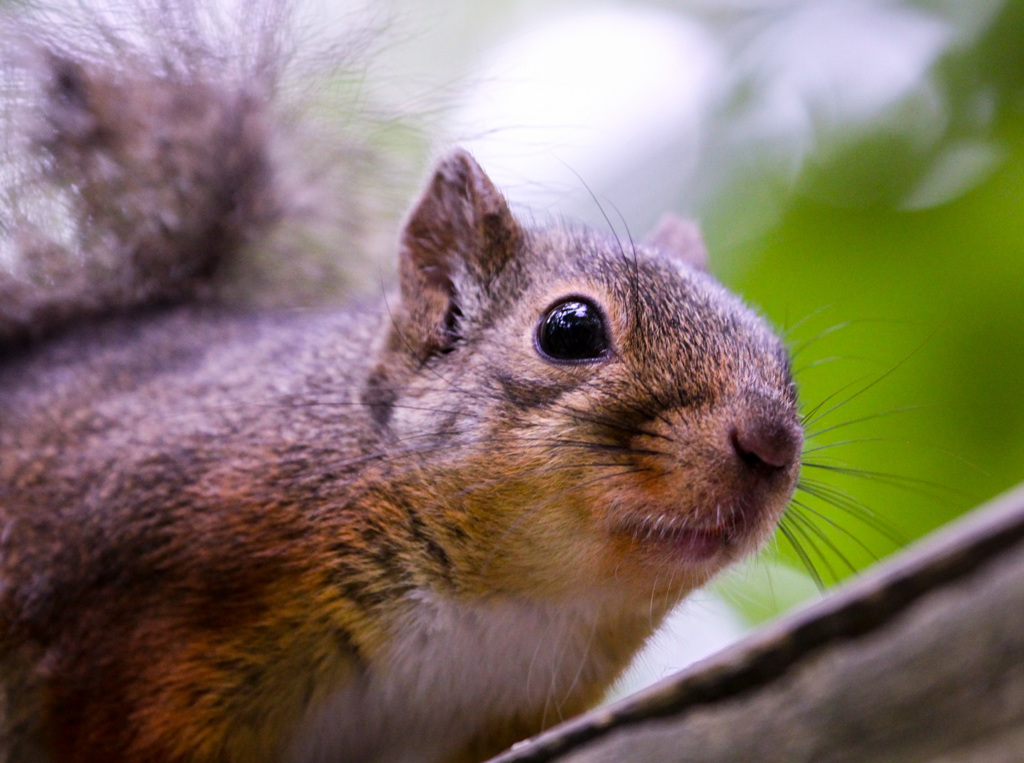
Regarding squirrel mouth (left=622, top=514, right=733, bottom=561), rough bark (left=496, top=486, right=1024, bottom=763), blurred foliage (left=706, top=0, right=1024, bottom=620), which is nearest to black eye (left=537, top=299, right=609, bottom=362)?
squirrel mouth (left=622, top=514, right=733, bottom=561)

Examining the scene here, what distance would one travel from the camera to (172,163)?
263cm

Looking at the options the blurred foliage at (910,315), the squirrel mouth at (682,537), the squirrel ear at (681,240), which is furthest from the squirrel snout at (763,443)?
the squirrel ear at (681,240)

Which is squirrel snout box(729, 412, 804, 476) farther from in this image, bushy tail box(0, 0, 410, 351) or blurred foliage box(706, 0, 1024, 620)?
bushy tail box(0, 0, 410, 351)

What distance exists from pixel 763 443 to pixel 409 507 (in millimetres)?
624

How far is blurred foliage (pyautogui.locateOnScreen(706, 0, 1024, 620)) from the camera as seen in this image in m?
2.15

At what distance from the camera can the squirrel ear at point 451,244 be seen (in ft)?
6.26

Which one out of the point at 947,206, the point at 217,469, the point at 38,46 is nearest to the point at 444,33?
the point at 38,46

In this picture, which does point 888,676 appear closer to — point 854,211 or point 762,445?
point 762,445

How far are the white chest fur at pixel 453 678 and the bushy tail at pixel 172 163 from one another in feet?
4.58

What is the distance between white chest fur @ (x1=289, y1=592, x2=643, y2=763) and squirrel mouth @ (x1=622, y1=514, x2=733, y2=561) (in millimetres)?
224

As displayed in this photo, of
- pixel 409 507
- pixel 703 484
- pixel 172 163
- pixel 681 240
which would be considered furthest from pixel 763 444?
pixel 172 163

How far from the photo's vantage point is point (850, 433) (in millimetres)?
2445

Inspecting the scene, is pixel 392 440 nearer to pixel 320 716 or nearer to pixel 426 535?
pixel 426 535

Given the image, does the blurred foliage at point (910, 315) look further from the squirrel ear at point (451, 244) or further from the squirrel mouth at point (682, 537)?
the squirrel ear at point (451, 244)
